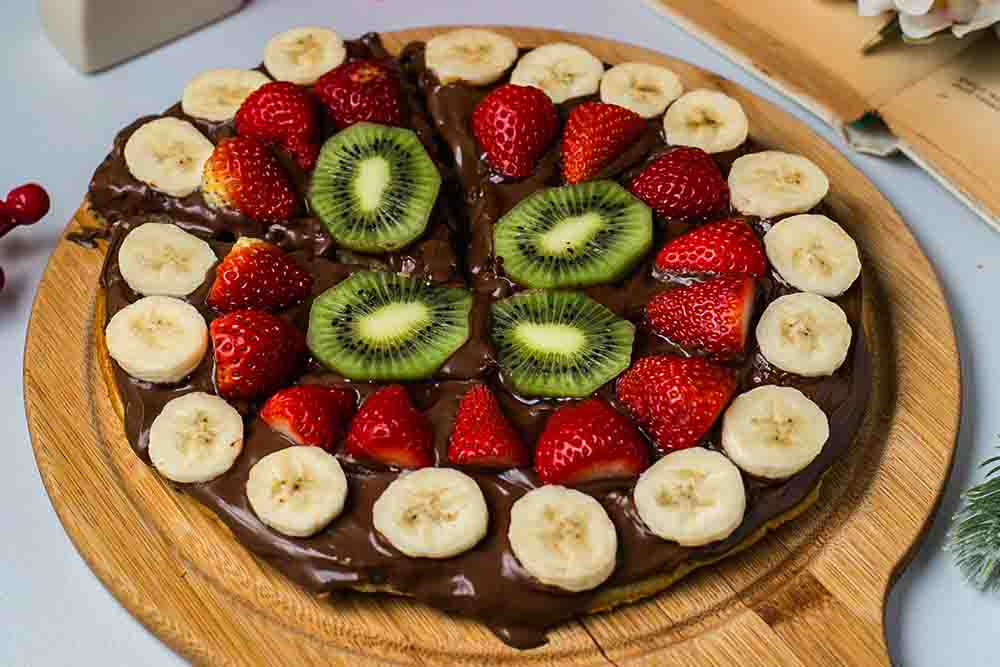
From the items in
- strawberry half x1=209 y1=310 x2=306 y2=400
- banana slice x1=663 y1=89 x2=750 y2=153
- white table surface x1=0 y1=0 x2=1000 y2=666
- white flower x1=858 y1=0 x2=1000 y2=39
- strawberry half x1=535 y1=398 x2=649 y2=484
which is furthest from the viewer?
white flower x1=858 y1=0 x2=1000 y2=39

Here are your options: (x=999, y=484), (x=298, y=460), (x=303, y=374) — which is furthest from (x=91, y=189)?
(x=999, y=484)

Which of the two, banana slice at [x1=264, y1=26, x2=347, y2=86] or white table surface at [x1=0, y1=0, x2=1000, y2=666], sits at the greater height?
banana slice at [x1=264, y1=26, x2=347, y2=86]

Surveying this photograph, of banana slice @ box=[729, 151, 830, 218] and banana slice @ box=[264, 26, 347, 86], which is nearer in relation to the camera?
banana slice @ box=[729, 151, 830, 218]

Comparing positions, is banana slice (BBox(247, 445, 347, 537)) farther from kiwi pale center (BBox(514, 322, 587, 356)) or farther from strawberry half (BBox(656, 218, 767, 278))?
strawberry half (BBox(656, 218, 767, 278))

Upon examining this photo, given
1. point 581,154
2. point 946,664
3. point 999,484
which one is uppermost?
point 581,154

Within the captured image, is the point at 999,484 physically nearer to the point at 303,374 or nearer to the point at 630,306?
the point at 630,306

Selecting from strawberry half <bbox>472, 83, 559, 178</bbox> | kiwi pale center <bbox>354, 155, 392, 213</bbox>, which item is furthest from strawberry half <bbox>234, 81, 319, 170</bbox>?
strawberry half <bbox>472, 83, 559, 178</bbox>

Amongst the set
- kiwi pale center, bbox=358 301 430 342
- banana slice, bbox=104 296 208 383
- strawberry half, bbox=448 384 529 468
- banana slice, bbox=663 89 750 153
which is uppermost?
banana slice, bbox=663 89 750 153
